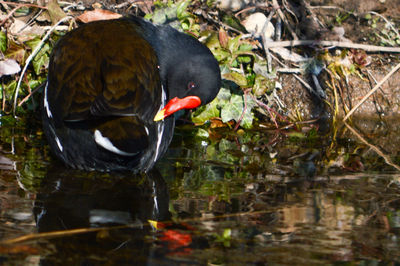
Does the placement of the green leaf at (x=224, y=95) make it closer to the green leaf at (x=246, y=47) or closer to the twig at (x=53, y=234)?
the green leaf at (x=246, y=47)

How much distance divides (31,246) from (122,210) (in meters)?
0.55

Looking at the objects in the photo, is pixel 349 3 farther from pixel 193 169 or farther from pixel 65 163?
pixel 65 163

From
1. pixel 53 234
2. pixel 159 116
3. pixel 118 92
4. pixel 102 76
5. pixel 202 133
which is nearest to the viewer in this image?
pixel 53 234

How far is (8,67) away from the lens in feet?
15.0

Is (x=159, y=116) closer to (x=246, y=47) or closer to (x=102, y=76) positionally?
(x=102, y=76)

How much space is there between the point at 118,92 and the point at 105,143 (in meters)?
0.26

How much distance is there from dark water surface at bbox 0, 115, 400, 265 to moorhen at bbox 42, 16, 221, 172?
17 centimetres

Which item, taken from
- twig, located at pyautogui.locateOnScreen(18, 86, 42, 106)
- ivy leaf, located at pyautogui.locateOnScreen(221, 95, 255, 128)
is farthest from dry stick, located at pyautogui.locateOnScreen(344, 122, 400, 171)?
twig, located at pyautogui.locateOnScreen(18, 86, 42, 106)

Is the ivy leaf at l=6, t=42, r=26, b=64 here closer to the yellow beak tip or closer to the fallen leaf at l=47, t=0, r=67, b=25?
the fallen leaf at l=47, t=0, r=67, b=25

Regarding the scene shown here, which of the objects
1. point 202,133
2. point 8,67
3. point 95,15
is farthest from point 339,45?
point 8,67

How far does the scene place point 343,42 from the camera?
5.57m

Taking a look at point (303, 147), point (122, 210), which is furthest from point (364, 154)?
point (122, 210)

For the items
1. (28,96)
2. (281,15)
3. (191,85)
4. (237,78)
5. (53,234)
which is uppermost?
(281,15)

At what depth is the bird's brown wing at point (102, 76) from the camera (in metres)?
2.91
